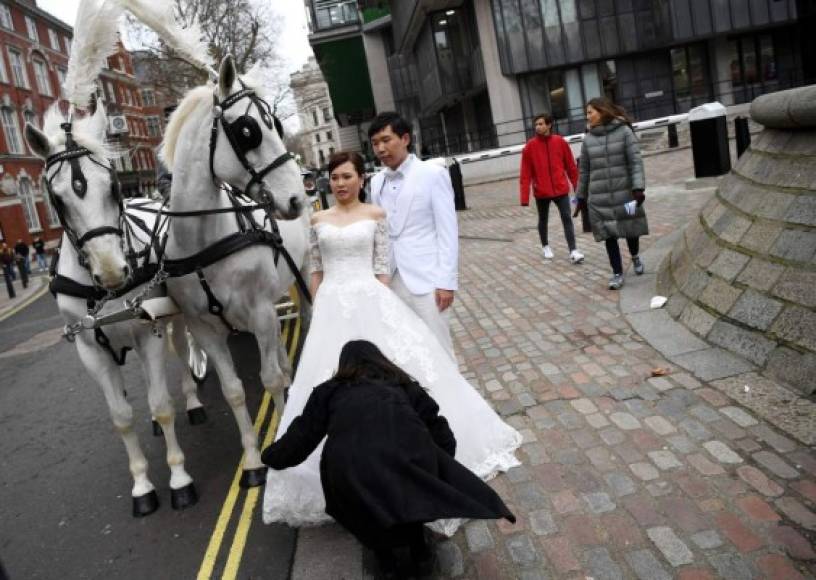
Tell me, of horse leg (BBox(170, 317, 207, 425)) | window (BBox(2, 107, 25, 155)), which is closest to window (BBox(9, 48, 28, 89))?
window (BBox(2, 107, 25, 155))

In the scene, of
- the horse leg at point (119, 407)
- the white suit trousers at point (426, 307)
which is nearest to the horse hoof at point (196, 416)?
the horse leg at point (119, 407)

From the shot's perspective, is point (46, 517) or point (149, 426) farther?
point (149, 426)

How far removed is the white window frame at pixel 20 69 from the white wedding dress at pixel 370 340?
149ft

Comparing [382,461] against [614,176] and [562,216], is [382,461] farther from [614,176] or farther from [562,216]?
[562,216]

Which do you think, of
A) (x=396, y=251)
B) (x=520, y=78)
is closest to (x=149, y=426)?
(x=396, y=251)

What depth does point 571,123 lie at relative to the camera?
30.1 meters

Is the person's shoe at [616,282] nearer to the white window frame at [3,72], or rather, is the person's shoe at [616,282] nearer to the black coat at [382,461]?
the black coat at [382,461]

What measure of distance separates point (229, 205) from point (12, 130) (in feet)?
139

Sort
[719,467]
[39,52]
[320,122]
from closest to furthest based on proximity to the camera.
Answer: [719,467], [39,52], [320,122]

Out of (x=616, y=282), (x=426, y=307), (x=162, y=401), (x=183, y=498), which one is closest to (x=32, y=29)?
(x=616, y=282)

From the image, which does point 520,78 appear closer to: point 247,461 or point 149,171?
point 247,461

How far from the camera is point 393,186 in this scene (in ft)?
14.0

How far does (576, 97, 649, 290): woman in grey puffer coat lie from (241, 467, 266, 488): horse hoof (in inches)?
183

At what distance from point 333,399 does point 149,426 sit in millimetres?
3839
